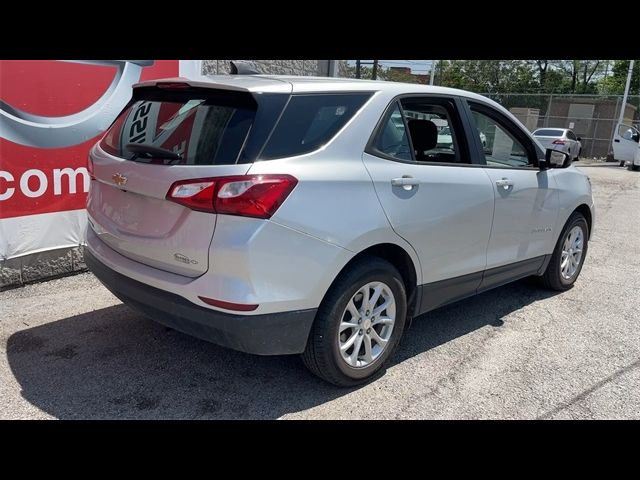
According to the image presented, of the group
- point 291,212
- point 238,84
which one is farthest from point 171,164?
point 291,212

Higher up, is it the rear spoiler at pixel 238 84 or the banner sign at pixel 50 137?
the rear spoiler at pixel 238 84

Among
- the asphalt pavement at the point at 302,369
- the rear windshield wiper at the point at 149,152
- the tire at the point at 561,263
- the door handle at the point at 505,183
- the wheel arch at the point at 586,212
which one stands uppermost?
the rear windshield wiper at the point at 149,152

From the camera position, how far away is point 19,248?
454cm

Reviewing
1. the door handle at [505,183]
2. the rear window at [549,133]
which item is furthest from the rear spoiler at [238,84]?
the rear window at [549,133]

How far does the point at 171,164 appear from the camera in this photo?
109 inches

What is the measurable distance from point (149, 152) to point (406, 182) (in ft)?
4.96

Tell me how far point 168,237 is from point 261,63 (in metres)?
4.21

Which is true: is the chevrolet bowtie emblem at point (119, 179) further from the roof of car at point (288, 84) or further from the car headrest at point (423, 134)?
the car headrest at point (423, 134)

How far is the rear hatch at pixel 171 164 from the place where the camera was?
Answer: 2684mm

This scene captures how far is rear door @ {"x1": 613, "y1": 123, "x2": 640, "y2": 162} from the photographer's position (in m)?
21.2

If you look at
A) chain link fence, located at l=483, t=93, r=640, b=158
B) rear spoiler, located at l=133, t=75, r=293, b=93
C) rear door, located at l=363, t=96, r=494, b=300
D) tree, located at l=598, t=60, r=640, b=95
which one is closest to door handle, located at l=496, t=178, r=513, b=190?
rear door, located at l=363, t=96, r=494, b=300

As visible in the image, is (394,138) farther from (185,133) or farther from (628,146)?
(628,146)

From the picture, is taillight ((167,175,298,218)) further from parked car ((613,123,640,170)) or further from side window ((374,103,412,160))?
parked car ((613,123,640,170))

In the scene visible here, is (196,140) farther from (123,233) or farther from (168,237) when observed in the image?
(123,233)
